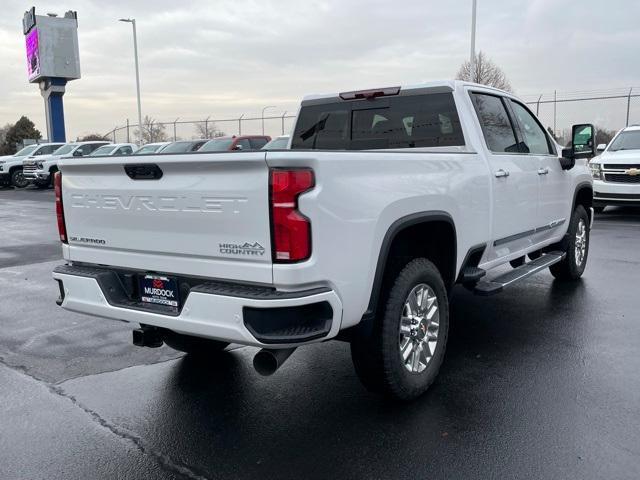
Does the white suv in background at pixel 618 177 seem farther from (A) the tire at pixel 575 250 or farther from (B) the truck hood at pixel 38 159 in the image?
(B) the truck hood at pixel 38 159

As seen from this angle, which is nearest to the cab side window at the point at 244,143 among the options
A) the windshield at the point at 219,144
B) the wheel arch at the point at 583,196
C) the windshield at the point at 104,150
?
the windshield at the point at 219,144

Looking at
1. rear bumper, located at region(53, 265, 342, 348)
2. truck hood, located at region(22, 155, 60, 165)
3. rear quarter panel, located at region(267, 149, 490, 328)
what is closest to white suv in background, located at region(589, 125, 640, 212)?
rear quarter panel, located at region(267, 149, 490, 328)

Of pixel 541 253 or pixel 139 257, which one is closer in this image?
pixel 139 257

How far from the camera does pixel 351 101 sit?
5223 mm

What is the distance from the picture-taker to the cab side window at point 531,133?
5.64 m

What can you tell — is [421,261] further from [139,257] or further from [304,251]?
[139,257]

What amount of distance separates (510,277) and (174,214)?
2.84m

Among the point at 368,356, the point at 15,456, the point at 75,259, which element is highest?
the point at 75,259

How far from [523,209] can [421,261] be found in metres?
1.78

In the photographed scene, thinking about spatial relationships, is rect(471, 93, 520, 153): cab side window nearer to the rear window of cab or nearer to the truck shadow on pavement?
the rear window of cab

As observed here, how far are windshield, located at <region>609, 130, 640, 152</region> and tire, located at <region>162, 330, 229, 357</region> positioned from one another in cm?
1142

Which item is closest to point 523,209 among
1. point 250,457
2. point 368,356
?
point 368,356

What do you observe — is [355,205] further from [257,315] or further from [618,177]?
Result: [618,177]

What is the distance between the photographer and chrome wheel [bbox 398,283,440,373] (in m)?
3.76
